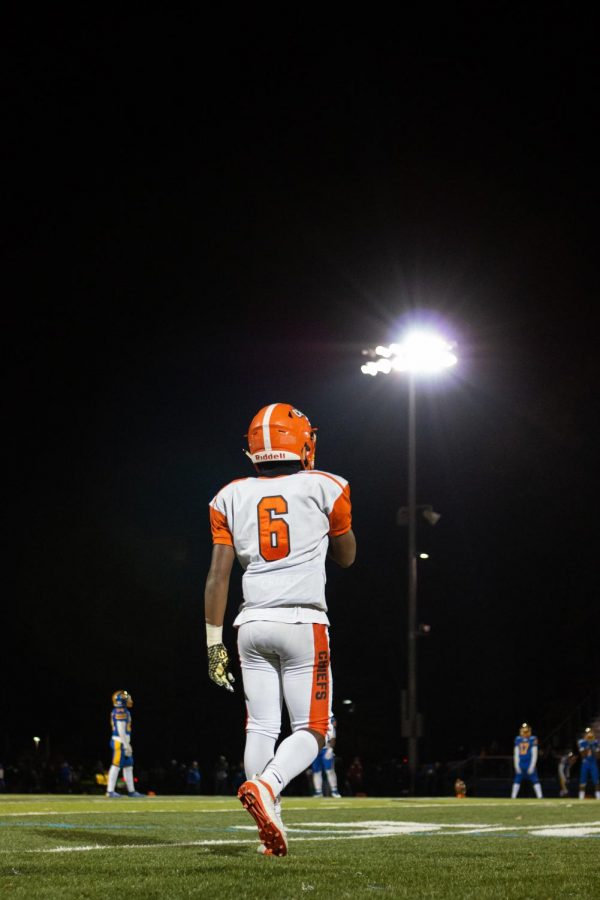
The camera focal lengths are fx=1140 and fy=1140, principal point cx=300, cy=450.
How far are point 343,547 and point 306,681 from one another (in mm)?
711

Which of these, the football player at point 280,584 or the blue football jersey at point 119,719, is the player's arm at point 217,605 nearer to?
the football player at point 280,584

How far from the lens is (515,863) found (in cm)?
510

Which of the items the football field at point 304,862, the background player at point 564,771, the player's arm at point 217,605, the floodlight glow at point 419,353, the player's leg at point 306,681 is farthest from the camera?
the background player at point 564,771

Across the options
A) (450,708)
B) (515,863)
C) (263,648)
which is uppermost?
(450,708)

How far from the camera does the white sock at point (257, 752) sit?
537cm

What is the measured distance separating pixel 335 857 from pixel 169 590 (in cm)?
4423

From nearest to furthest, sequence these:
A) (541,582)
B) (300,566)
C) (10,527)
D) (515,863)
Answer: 1. (515,863)
2. (300,566)
3. (10,527)
4. (541,582)

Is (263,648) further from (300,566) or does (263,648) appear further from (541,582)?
(541,582)

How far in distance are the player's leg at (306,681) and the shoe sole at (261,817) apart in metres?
0.40

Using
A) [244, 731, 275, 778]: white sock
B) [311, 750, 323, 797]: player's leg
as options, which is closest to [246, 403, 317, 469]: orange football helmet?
[244, 731, 275, 778]: white sock

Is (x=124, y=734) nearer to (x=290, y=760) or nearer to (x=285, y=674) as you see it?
(x=285, y=674)

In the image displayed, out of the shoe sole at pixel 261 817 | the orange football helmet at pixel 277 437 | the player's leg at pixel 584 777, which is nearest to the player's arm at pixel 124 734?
the player's leg at pixel 584 777

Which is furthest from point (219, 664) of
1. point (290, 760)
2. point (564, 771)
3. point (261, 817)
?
point (564, 771)

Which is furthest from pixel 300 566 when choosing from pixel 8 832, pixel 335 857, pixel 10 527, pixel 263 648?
pixel 10 527
